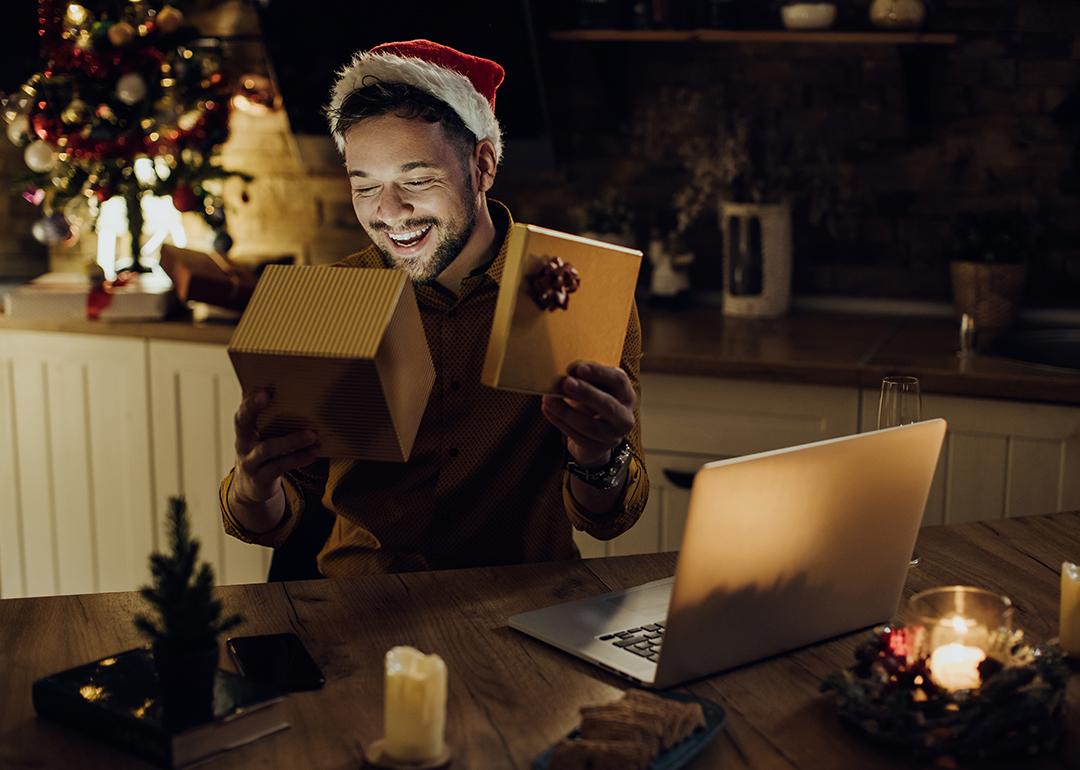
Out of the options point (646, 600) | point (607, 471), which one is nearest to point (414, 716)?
point (646, 600)

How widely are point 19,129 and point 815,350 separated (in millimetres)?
1832

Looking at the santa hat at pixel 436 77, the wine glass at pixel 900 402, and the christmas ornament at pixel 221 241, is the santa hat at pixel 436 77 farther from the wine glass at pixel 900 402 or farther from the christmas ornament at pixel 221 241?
the christmas ornament at pixel 221 241

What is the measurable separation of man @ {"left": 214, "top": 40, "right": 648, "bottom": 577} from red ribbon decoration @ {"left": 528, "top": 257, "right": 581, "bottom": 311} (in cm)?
41

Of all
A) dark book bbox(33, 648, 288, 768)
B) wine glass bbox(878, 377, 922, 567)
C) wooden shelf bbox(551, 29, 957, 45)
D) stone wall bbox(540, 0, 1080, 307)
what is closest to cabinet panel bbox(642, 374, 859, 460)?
stone wall bbox(540, 0, 1080, 307)

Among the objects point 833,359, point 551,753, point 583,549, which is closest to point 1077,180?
point 833,359

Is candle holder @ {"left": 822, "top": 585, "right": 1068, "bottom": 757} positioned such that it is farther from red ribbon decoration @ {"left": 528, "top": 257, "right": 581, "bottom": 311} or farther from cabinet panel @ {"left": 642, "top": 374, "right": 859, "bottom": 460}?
cabinet panel @ {"left": 642, "top": 374, "right": 859, "bottom": 460}

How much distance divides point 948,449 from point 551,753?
1.68 meters

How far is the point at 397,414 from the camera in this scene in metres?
1.41

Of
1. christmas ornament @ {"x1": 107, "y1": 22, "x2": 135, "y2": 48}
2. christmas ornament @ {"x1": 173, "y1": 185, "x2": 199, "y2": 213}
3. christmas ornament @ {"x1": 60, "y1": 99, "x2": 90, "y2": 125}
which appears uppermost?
christmas ornament @ {"x1": 107, "y1": 22, "x2": 135, "y2": 48}

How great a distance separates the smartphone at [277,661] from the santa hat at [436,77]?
76 cm

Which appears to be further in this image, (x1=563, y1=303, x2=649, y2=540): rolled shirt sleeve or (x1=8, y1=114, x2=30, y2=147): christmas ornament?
(x1=8, y1=114, x2=30, y2=147): christmas ornament

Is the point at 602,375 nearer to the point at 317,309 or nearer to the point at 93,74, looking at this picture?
the point at 317,309

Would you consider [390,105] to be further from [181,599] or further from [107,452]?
[107,452]

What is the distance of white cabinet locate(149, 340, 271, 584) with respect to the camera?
3.07 m
